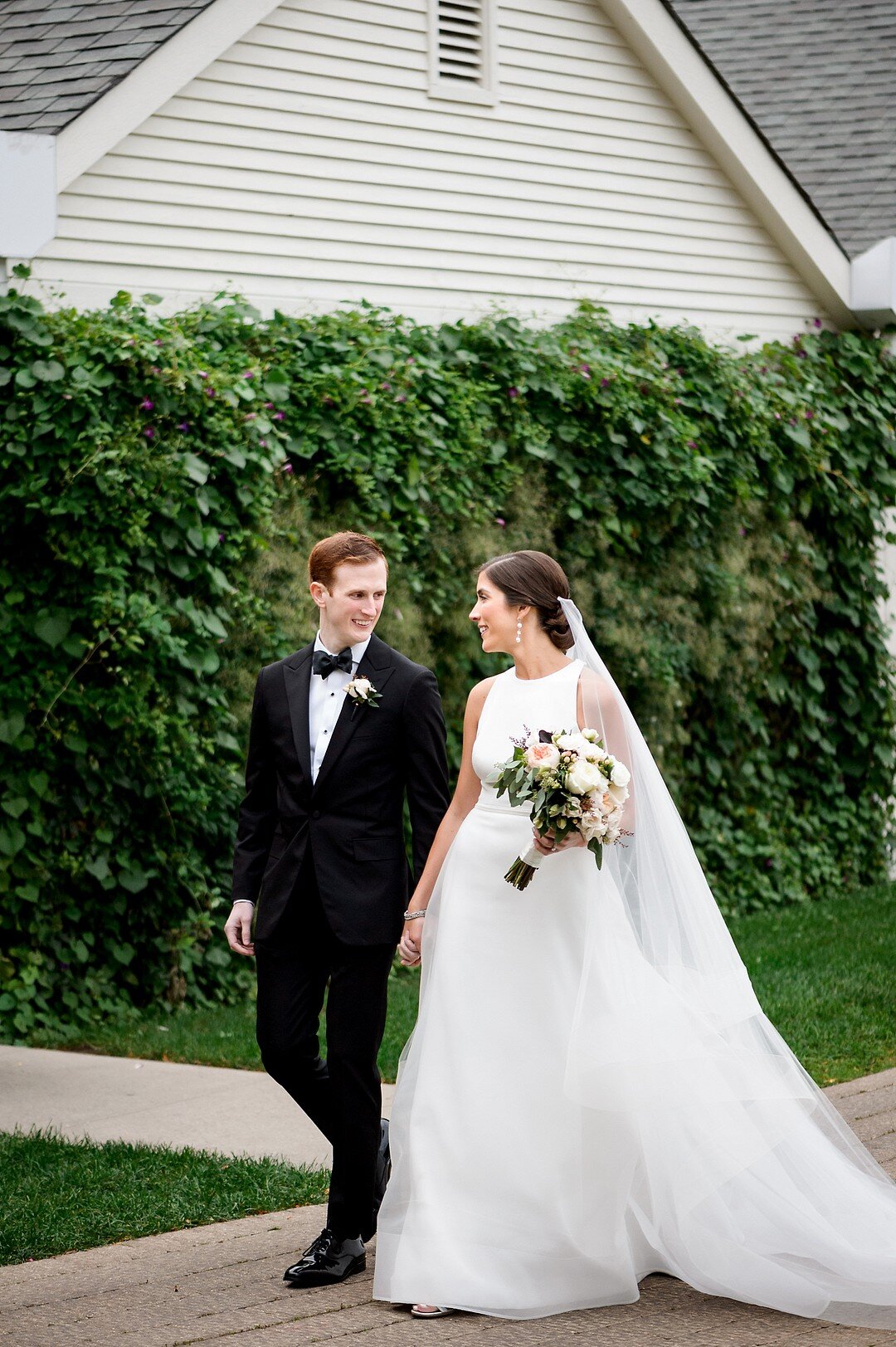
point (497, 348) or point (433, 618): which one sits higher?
point (497, 348)

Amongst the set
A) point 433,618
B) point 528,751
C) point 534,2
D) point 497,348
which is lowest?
point 528,751

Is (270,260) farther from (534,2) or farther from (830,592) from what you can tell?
(830,592)

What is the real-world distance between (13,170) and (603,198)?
182 inches

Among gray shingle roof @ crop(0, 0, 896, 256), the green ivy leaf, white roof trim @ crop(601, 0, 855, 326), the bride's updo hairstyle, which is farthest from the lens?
white roof trim @ crop(601, 0, 855, 326)

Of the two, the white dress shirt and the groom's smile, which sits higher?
the groom's smile

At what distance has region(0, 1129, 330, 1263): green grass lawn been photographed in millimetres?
5328

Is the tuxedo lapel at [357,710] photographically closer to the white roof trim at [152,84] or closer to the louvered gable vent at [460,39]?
the white roof trim at [152,84]

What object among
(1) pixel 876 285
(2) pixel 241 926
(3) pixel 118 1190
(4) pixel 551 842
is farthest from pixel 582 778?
(1) pixel 876 285

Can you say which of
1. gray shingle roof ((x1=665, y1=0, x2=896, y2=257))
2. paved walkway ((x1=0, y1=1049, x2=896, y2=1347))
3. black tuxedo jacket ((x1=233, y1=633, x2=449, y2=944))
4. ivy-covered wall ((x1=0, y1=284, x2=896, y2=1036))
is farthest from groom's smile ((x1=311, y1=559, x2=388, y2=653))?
gray shingle roof ((x1=665, y1=0, x2=896, y2=257))

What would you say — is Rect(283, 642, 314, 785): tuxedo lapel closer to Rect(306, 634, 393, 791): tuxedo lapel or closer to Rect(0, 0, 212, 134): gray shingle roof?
Rect(306, 634, 393, 791): tuxedo lapel

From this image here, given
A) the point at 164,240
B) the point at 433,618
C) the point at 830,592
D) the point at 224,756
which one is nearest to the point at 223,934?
the point at 224,756

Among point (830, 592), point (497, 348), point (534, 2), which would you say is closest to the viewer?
point (497, 348)

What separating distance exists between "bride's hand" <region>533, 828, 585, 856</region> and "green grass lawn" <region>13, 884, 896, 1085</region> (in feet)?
9.60

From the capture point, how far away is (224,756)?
8602 mm
